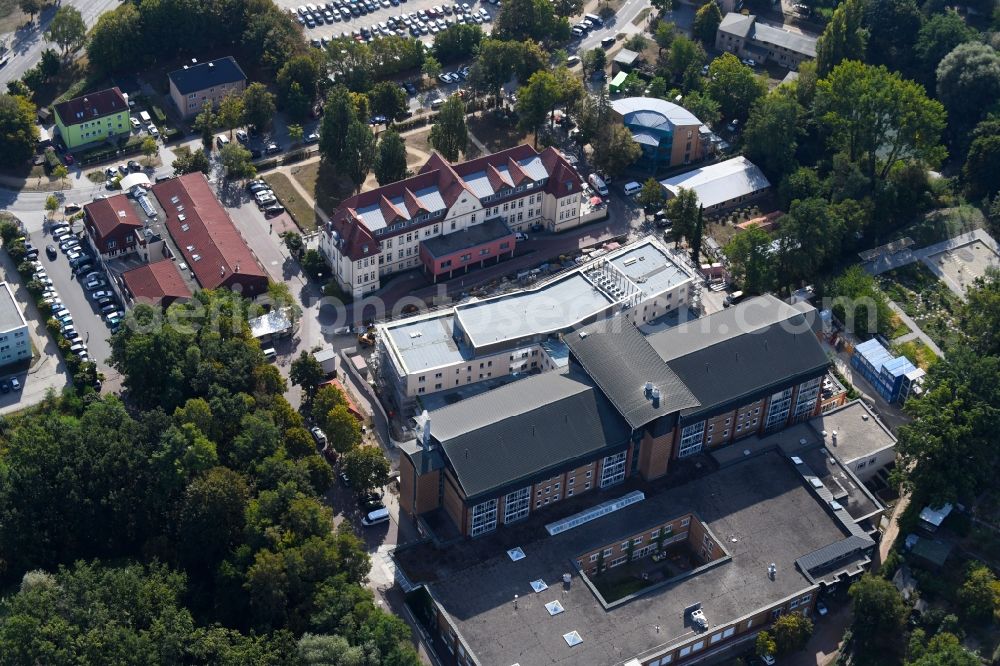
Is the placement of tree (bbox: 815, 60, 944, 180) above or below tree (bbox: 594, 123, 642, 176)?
above

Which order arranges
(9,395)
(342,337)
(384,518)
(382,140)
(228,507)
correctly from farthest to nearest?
1. (382,140)
2. (342,337)
3. (9,395)
4. (384,518)
5. (228,507)

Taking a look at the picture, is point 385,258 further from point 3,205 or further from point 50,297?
point 3,205

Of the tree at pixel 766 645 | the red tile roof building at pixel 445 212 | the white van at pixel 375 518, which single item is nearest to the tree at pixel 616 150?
the red tile roof building at pixel 445 212

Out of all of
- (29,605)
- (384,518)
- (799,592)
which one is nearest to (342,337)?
(384,518)

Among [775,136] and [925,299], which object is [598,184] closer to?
[775,136]

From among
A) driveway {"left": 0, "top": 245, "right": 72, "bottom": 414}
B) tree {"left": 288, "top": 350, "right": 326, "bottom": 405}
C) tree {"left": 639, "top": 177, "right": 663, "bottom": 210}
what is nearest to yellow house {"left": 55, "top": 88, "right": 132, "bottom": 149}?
driveway {"left": 0, "top": 245, "right": 72, "bottom": 414}

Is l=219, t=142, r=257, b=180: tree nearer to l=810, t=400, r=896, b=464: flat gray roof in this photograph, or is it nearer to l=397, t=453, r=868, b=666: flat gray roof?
l=397, t=453, r=868, b=666: flat gray roof

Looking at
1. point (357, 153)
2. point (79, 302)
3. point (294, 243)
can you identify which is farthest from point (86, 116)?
point (357, 153)
